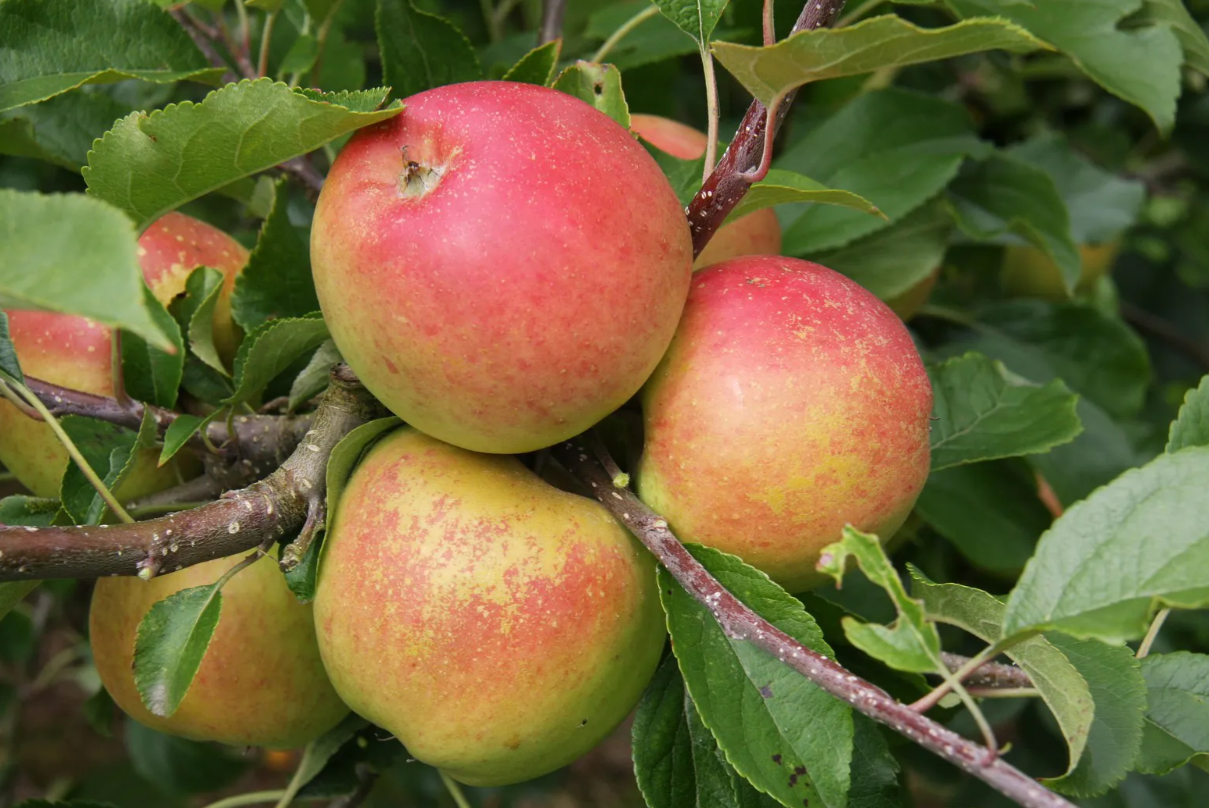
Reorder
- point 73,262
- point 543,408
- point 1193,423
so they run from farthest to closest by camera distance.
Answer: point 1193,423 → point 543,408 → point 73,262

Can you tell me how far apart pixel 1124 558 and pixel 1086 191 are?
114cm

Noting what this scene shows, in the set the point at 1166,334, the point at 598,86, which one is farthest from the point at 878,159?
the point at 1166,334

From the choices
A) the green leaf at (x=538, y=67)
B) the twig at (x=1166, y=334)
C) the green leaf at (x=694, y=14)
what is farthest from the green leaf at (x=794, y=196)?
the twig at (x=1166, y=334)

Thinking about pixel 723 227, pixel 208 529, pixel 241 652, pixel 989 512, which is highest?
pixel 723 227

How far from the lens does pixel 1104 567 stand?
63 centimetres

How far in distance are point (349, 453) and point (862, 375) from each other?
419 millimetres

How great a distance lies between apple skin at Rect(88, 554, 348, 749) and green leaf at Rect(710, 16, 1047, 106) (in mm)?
607

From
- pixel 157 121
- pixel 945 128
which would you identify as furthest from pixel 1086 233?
pixel 157 121

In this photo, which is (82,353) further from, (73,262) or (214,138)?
(73,262)

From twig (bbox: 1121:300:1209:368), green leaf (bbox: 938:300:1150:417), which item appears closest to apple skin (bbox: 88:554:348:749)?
green leaf (bbox: 938:300:1150:417)

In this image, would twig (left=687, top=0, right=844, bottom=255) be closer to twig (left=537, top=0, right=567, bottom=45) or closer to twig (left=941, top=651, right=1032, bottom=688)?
twig (left=941, top=651, right=1032, bottom=688)

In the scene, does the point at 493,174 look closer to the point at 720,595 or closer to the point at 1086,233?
the point at 720,595

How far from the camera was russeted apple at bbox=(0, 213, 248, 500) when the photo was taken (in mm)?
917

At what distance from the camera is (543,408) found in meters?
0.73
